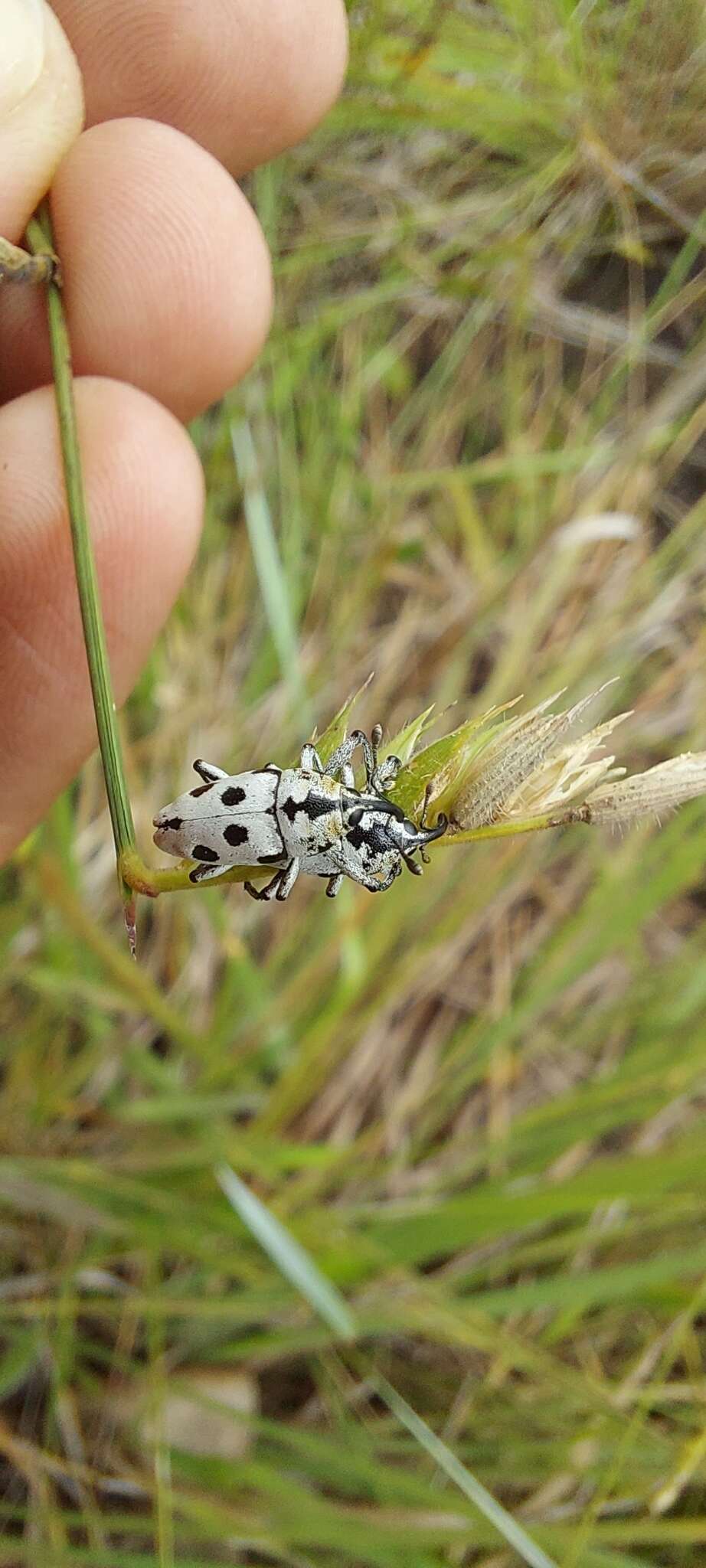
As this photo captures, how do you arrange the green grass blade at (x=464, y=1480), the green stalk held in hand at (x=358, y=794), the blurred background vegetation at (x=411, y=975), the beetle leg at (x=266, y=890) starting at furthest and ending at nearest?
1. the blurred background vegetation at (x=411, y=975)
2. the green grass blade at (x=464, y=1480)
3. the beetle leg at (x=266, y=890)
4. the green stalk held in hand at (x=358, y=794)

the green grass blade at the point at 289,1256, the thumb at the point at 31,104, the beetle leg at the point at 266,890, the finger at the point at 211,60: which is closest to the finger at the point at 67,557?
the thumb at the point at 31,104

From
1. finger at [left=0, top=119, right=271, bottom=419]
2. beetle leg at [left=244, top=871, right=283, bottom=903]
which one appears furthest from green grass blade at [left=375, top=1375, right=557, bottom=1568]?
finger at [left=0, top=119, right=271, bottom=419]

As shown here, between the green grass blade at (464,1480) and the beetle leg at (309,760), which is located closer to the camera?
the beetle leg at (309,760)

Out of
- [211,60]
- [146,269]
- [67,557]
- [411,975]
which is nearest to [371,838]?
[67,557]

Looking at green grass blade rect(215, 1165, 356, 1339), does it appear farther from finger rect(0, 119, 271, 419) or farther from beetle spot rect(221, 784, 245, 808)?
finger rect(0, 119, 271, 419)

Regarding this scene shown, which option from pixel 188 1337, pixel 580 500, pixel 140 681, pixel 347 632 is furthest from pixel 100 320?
pixel 188 1337

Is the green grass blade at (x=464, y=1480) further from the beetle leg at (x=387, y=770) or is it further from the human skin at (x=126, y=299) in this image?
the beetle leg at (x=387, y=770)

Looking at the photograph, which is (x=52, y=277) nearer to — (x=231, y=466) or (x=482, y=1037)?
(x=231, y=466)
